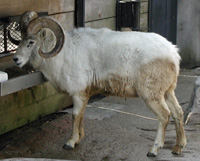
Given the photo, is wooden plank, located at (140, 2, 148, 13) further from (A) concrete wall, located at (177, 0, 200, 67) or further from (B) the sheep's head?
(B) the sheep's head

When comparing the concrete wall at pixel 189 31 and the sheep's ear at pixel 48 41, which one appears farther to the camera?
the concrete wall at pixel 189 31

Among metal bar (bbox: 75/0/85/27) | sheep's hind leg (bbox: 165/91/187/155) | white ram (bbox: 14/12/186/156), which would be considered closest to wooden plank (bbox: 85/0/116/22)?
metal bar (bbox: 75/0/85/27)

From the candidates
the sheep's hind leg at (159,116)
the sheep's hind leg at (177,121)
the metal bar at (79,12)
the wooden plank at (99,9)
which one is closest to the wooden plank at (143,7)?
the wooden plank at (99,9)

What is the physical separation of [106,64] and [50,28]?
3.11 feet

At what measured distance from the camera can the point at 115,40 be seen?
6.96m

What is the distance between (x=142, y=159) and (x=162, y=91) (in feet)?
3.16

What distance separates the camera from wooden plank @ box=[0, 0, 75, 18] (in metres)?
7.07

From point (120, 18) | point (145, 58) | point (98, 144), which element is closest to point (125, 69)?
point (145, 58)

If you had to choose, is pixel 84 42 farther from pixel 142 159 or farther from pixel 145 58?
pixel 142 159

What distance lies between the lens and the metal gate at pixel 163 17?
10750 millimetres

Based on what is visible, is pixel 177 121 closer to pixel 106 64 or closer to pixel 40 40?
pixel 106 64

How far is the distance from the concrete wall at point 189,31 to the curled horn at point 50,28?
6341 mm

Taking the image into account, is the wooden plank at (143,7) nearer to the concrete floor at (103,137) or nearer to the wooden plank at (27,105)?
the concrete floor at (103,137)

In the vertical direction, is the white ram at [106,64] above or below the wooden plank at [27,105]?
above
